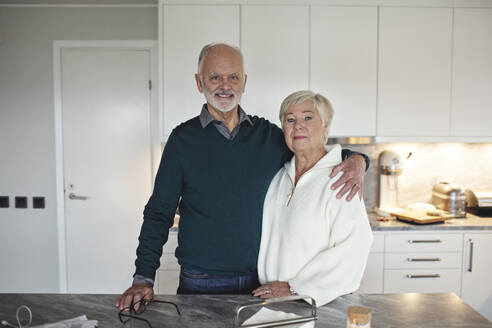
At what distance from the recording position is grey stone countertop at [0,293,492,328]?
115cm

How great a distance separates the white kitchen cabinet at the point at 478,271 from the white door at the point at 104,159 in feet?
8.45

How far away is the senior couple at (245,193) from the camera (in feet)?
4.70

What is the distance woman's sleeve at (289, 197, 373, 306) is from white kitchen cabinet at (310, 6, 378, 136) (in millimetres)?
1759

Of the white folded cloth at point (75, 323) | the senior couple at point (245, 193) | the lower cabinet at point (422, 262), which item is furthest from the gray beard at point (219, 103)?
the lower cabinet at point (422, 262)

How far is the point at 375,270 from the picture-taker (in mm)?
2891

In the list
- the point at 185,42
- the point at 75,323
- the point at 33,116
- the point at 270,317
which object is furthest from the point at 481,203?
the point at 33,116

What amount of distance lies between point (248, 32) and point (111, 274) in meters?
2.38

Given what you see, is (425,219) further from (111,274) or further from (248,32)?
(111,274)

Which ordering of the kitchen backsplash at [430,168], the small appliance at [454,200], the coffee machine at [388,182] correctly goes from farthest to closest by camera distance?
the kitchen backsplash at [430,168], the coffee machine at [388,182], the small appliance at [454,200]

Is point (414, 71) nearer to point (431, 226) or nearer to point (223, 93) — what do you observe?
point (431, 226)

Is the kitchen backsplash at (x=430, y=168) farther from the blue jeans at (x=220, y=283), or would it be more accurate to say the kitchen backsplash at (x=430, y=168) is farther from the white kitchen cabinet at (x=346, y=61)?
the blue jeans at (x=220, y=283)

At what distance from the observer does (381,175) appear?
3.35 metres

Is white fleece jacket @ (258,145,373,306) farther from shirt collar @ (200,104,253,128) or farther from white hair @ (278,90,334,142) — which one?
shirt collar @ (200,104,253,128)

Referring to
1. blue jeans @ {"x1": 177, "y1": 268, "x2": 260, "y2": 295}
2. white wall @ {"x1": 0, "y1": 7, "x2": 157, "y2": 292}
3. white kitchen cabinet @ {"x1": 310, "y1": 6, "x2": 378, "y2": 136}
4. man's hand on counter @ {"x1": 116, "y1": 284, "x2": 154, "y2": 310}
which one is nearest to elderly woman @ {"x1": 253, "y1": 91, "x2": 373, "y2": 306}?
blue jeans @ {"x1": 177, "y1": 268, "x2": 260, "y2": 295}
